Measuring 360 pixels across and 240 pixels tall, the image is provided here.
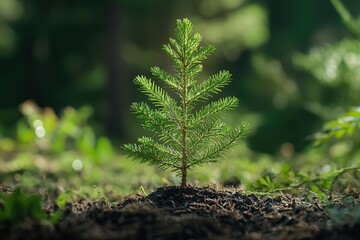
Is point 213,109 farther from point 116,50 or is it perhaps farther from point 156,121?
point 116,50

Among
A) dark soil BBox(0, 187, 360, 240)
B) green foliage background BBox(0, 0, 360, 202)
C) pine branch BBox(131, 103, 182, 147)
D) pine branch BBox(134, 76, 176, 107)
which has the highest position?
green foliage background BBox(0, 0, 360, 202)

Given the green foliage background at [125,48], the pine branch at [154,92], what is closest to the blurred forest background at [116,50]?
the green foliage background at [125,48]

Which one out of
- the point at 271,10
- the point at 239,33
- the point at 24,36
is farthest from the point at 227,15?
the point at 24,36

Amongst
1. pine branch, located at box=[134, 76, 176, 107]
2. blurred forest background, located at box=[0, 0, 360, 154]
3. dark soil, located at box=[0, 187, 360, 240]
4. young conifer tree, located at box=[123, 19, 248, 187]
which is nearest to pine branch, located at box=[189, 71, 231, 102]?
young conifer tree, located at box=[123, 19, 248, 187]

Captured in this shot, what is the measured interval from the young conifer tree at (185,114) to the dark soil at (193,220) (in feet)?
0.55

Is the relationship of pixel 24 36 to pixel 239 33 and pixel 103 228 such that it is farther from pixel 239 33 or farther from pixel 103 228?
pixel 103 228

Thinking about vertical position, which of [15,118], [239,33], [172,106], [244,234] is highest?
[239,33]

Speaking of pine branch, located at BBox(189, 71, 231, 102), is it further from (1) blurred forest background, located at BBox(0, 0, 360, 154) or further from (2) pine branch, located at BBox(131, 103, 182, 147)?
(1) blurred forest background, located at BBox(0, 0, 360, 154)

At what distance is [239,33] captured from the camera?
17359 mm

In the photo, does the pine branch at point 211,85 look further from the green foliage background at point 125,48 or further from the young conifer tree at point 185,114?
the green foliage background at point 125,48

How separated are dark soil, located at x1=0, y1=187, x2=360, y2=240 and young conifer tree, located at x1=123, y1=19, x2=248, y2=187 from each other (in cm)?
17

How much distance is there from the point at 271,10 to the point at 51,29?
22.8 feet

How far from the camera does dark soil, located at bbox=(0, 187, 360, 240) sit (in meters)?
2.04

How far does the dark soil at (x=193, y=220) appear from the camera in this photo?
6.70 ft
